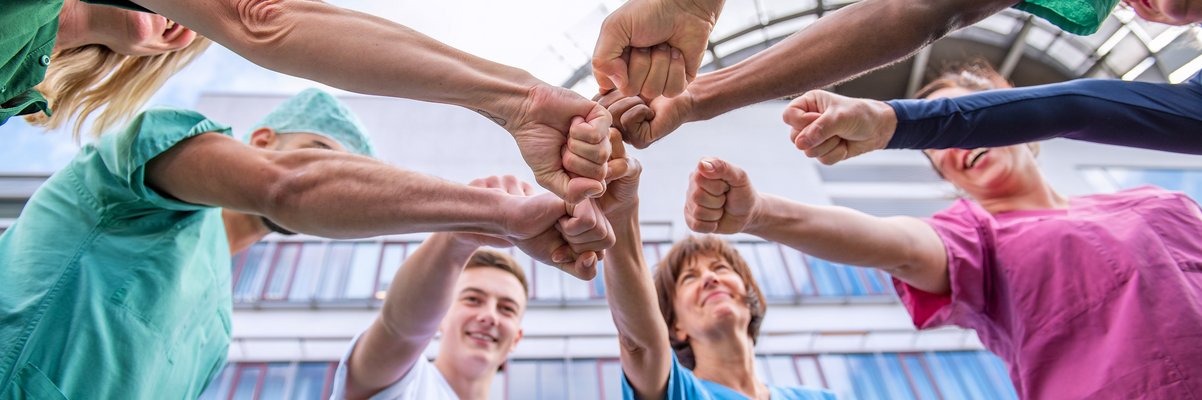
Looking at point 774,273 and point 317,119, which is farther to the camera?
point 774,273

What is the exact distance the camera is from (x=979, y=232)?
1.48 meters

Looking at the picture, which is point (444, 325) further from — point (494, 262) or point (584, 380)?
point (584, 380)

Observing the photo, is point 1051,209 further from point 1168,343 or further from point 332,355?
point 332,355

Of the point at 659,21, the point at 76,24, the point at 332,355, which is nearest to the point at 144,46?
the point at 76,24

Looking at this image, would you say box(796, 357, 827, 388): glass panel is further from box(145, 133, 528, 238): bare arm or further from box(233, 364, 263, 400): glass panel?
box(145, 133, 528, 238): bare arm

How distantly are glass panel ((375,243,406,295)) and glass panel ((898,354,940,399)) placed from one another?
3155 millimetres

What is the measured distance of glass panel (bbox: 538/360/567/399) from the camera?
3.97 meters

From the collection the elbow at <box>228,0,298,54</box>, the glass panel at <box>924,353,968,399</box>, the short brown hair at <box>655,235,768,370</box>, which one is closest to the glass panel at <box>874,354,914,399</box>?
the glass panel at <box>924,353,968,399</box>

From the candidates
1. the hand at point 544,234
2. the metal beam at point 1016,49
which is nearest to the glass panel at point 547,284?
the hand at point 544,234

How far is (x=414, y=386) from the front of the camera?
1.68m

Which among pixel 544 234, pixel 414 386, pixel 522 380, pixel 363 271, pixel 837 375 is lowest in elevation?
pixel 414 386

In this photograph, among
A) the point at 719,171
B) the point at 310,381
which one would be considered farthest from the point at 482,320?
the point at 310,381

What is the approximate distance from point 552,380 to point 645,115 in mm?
3194

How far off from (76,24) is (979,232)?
1.67m
